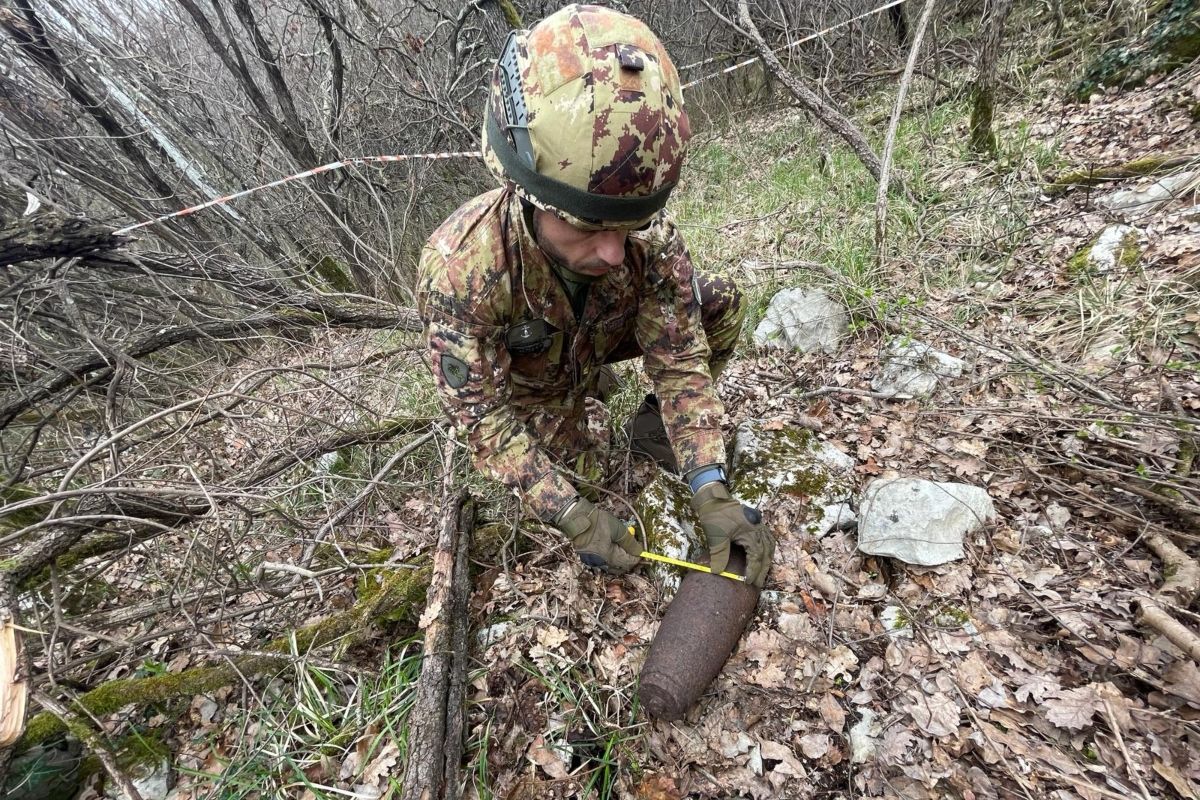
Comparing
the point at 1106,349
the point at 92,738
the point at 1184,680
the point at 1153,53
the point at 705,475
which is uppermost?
the point at 1153,53

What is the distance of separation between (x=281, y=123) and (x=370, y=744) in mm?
7406

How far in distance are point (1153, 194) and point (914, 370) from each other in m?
1.96

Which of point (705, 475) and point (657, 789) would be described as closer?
point (657, 789)

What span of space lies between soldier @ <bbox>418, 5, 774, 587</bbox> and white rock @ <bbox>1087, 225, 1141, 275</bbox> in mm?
2108

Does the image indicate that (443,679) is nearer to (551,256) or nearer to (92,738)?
(92,738)

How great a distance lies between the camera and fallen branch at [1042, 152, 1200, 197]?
3.28 metres

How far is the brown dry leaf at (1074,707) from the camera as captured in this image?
4.99 feet

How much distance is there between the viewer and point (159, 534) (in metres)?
2.32

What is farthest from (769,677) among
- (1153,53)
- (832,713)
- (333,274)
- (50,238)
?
(333,274)

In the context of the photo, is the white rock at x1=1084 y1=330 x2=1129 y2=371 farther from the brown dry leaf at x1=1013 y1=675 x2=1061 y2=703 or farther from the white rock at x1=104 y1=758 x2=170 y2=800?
the white rock at x1=104 y1=758 x2=170 y2=800

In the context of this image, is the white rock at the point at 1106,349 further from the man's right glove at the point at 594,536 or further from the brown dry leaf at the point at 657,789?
the brown dry leaf at the point at 657,789

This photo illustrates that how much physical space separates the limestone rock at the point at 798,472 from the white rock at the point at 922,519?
18cm

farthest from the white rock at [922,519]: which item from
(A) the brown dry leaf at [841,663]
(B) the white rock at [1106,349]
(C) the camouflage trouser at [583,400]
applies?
(C) the camouflage trouser at [583,400]

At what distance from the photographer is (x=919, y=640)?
186cm
